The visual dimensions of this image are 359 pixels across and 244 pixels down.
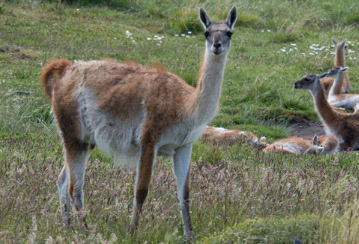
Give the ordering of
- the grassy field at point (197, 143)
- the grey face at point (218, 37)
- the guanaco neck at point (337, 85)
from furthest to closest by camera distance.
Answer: the guanaco neck at point (337, 85) < the grey face at point (218, 37) < the grassy field at point (197, 143)

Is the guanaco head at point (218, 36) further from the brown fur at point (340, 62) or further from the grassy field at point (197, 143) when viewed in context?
the brown fur at point (340, 62)

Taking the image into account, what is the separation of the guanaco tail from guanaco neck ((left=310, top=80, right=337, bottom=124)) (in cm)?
486

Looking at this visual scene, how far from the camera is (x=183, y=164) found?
4270 millimetres

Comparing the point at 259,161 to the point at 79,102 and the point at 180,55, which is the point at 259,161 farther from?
the point at 180,55

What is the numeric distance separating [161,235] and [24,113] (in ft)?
13.7

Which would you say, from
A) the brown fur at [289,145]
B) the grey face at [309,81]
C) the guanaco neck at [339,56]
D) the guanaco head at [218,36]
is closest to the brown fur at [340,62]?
the guanaco neck at [339,56]

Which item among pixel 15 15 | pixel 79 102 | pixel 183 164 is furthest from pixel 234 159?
pixel 15 15

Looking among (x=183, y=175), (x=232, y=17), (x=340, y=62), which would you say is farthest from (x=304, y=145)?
(x=340, y=62)

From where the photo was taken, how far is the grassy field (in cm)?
370

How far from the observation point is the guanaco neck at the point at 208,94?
4035 millimetres

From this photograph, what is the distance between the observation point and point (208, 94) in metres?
4.05

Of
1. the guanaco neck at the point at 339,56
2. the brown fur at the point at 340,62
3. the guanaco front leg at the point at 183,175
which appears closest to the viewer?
the guanaco front leg at the point at 183,175

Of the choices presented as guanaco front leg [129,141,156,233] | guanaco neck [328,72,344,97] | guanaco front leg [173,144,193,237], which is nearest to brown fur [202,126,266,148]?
guanaco front leg [173,144,193,237]

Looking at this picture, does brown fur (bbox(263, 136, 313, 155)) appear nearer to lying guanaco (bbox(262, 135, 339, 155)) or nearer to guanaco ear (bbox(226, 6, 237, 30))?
lying guanaco (bbox(262, 135, 339, 155))
